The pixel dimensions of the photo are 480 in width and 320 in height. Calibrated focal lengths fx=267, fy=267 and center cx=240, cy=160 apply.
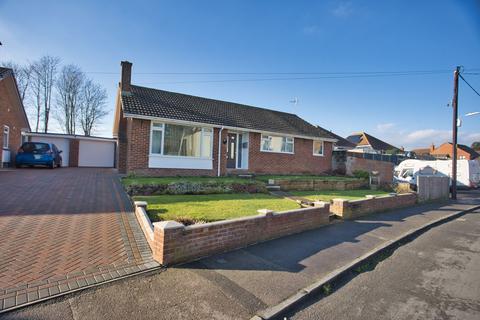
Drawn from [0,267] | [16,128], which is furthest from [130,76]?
[0,267]

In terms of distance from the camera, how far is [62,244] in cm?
A: 437

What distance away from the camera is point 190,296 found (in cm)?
338

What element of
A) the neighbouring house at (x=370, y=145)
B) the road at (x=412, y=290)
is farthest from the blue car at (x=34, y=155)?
the neighbouring house at (x=370, y=145)

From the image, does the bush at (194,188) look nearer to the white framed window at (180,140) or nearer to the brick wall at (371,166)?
the white framed window at (180,140)

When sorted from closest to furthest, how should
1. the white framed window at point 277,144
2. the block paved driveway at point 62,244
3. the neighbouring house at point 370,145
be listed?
1. the block paved driveway at point 62,244
2. the white framed window at point 277,144
3. the neighbouring house at point 370,145

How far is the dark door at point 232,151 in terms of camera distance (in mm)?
15461

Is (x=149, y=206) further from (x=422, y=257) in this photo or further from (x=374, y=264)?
(x=422, y=257)

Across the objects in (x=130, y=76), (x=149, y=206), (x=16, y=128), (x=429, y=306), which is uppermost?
(x=130, y=76)

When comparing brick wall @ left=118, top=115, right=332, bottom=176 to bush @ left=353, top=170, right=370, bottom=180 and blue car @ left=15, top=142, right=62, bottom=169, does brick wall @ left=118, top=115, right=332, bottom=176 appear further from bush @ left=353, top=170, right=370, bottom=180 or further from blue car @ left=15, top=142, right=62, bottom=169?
blue car @ left=15, top=142, right=62, bottom=169

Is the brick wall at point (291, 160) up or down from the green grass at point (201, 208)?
up

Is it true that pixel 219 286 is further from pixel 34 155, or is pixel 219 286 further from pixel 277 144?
pixel 34 155

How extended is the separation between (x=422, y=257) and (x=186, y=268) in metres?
5.00

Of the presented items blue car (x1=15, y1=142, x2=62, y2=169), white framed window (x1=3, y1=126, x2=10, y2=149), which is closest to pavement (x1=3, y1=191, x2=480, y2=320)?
blue car (x1=15, y1=142, x2=62, y2=169)

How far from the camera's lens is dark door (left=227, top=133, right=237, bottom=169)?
15461 millimetres
